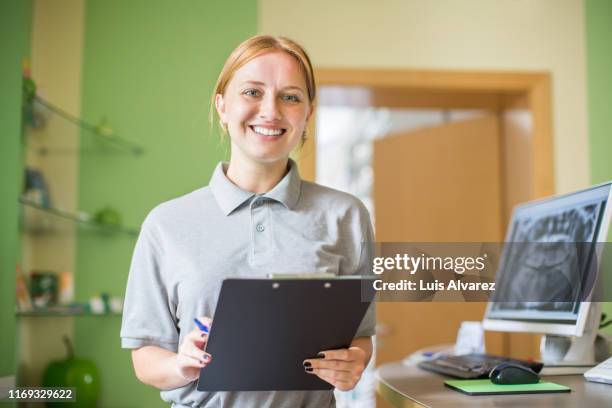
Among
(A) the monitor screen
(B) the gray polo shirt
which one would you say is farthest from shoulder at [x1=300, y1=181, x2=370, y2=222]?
(A) the monitor screen

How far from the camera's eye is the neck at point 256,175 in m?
1.38

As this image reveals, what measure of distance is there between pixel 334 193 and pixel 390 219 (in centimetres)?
254

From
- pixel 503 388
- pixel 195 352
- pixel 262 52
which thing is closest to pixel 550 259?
pixel 503 388

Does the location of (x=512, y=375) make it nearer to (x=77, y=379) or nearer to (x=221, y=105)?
(x=221, y=105)

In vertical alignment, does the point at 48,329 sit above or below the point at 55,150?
below

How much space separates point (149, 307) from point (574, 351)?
1.08 m

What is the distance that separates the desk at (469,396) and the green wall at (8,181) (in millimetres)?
1343

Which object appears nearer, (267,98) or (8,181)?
(267,98)

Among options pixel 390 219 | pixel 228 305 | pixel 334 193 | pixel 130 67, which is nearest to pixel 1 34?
pixel 130 67

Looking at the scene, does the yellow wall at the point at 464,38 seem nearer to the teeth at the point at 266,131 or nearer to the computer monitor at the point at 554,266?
the computer monitor at the point at 554,266

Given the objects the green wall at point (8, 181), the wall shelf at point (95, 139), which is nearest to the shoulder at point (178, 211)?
the green wall at point (8, 181)

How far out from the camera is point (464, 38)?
10.9 feet

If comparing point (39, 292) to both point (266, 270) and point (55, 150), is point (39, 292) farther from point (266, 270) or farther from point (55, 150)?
point (266, 270)

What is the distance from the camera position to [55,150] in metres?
3.03
